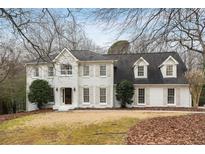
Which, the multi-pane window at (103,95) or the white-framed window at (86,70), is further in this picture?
the white-framed window at (86,70)

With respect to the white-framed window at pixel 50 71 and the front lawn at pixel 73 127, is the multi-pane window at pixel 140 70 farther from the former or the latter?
the white-framed window at pixel 50 71

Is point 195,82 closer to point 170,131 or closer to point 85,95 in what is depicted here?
point 170,131

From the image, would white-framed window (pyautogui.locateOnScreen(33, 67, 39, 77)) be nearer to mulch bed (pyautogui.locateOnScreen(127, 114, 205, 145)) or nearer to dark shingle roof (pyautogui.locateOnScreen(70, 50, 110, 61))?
dark shingle roof (pyautogui.locateOnScreen(70, 50, 110, 61))

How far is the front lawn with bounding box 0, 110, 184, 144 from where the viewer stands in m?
5.16

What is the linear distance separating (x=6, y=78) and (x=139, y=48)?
2062 millimetres

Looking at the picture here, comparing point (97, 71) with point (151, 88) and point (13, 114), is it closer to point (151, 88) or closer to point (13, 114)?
point (151, 88)

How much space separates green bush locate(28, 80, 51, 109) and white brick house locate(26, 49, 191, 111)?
0.25ft

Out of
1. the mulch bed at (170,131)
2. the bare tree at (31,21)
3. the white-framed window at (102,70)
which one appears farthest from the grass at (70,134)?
the bare tree at (31,21)

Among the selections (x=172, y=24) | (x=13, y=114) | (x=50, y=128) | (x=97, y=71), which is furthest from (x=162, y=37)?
(x=13, y=114)

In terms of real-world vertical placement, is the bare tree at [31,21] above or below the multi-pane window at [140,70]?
above

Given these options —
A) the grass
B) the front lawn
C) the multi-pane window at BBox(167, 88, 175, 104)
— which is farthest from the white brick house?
the grass

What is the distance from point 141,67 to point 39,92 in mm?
1556

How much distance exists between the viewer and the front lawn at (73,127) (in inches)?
203

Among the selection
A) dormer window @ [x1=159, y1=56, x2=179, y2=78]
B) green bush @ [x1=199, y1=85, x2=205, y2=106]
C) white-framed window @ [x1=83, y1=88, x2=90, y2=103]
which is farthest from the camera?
white-framed window @ [x1=83, y1=88, x2=90, y2=103]
